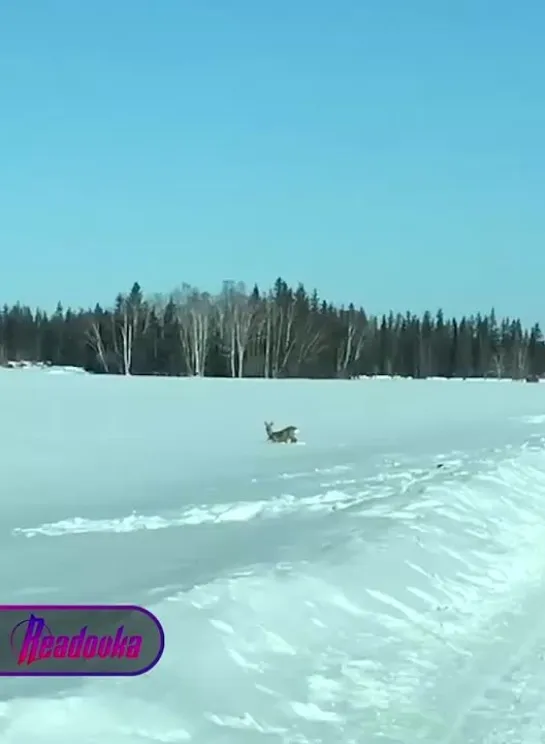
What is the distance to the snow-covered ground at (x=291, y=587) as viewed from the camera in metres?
4.96

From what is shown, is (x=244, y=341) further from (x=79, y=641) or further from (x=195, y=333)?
(x=79, y=641)

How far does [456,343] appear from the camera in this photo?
12419 cm

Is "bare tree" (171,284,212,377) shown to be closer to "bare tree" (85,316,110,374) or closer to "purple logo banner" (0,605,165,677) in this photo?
"bare tree" (85,316,110,374)

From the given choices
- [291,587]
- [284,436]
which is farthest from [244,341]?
[291,587]

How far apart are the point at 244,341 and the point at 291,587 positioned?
77018 millimetres

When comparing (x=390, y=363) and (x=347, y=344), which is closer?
(x=347, y=344)

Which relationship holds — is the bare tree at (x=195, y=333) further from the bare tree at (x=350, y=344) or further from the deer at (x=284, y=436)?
the deer at (x=284, y=436)

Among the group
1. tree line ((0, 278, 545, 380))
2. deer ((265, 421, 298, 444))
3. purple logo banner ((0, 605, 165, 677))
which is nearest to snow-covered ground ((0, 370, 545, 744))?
purple logo banner ((0, 605, 165, 677))

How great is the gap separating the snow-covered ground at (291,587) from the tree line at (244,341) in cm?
6547

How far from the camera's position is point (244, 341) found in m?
83.9

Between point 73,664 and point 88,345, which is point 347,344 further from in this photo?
point 73,664

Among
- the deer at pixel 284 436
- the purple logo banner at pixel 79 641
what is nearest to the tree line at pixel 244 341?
the deer at pixel 284 436

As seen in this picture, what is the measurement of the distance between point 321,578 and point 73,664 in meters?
2.63

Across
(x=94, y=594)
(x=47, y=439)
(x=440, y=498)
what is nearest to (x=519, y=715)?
(x=94, y=594)
